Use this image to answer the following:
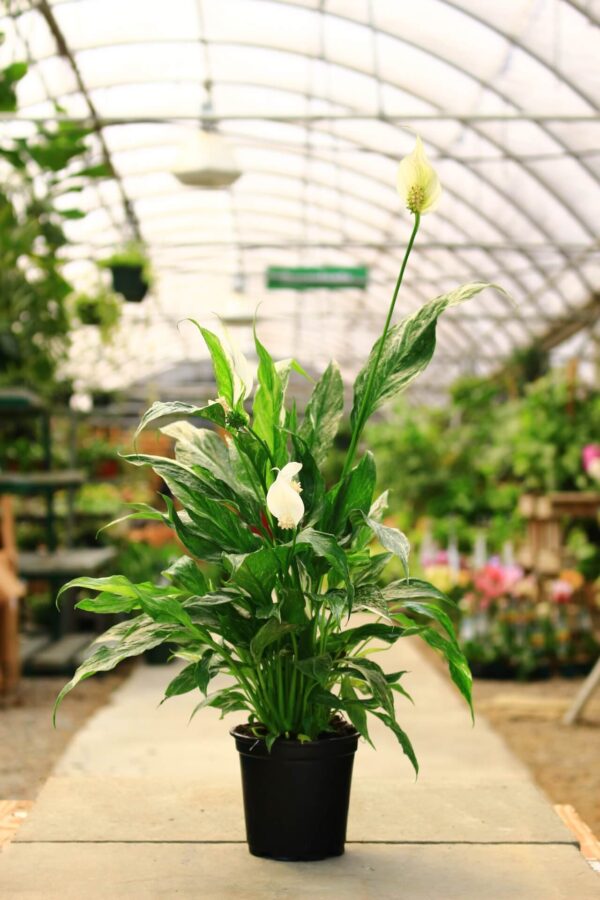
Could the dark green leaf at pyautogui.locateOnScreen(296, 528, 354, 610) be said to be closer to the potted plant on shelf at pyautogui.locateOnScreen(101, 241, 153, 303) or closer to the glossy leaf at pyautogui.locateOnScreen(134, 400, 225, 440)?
the glossy leaf at pyautogui.locateOnScreen(134, 400, 225, 440)

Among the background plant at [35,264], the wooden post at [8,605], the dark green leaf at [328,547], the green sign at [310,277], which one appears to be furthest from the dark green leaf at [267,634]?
the green sign at [310,277]

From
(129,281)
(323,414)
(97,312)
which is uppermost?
(129,281)

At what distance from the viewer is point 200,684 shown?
72.1 inches

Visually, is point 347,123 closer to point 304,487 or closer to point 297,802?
point 304,487

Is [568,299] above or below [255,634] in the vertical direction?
above

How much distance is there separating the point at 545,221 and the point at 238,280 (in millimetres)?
3372

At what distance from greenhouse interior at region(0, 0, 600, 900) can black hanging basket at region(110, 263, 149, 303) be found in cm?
3

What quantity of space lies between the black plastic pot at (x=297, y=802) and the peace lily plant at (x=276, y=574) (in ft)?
0.13

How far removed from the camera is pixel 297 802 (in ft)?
6.05

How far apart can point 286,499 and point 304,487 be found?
0.21m

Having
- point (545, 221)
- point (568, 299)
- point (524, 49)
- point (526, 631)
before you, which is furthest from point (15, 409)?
point (568, 299)

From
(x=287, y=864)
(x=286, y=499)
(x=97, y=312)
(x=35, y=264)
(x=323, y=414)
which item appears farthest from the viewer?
(x=97, y=312)

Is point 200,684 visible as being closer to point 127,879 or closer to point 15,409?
point 127,879

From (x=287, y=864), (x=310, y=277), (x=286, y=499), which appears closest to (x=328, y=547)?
(x=286, y=499)
